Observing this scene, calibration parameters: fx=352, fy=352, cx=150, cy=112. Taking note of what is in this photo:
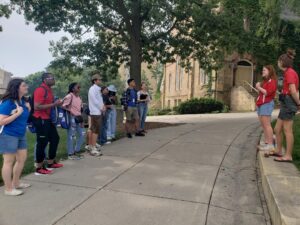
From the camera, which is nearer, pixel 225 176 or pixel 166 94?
pixel 225 176

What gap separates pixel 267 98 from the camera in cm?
673

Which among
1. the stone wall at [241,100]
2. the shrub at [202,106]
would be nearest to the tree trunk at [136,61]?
the shrub at [202,106]

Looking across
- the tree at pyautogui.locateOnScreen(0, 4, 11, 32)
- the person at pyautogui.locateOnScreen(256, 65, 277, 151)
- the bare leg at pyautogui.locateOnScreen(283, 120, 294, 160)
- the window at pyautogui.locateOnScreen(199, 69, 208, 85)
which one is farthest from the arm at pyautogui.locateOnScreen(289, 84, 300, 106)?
the window at pyautogui.locateOnScreen(199, 69, 208, 85)

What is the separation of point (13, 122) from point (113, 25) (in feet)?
38.4

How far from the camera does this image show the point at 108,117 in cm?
956

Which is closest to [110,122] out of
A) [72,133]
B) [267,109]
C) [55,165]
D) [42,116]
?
[72,133]

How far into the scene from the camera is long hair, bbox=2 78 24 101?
16.9 feet

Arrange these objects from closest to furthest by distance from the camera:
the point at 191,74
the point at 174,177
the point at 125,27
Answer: the point at 174,177, the point at 125,27, the point at 191,74

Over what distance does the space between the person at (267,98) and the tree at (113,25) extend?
6.28 m

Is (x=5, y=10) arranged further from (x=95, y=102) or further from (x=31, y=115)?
(x=31, y=115)

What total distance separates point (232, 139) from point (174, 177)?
450 centimetres

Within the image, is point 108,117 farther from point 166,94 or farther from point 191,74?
point 166,94

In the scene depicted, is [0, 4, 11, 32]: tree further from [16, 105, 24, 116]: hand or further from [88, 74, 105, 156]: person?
[16, 105, 24, 116]: hand

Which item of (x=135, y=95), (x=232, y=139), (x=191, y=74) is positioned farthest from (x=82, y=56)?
(x=191, y=74)
